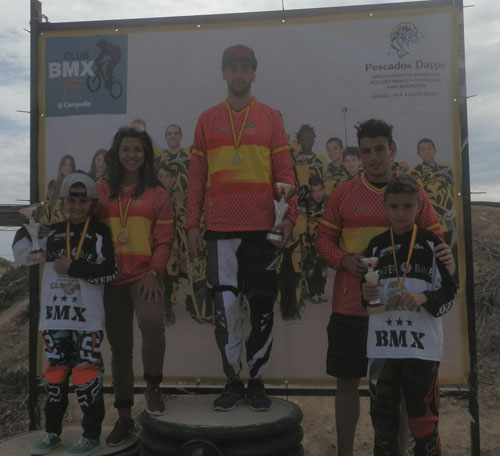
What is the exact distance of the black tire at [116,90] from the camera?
4.18 m

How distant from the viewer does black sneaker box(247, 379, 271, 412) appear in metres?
3.15

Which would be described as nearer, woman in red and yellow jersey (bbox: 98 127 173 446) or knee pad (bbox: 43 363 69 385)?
knee pad (bbox: 43 363 69 385)

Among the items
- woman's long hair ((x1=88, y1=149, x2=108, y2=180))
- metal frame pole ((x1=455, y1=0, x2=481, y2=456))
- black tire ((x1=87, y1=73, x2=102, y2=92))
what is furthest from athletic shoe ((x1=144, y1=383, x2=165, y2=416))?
black tire ((x1=87, y1=73, x2=102, y2=92))

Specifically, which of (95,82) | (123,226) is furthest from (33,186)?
(123,226)

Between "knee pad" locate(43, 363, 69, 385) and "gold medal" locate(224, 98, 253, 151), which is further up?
"gold medal" locate(224, 98, 253, 151)

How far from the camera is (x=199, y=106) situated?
409 centimetres

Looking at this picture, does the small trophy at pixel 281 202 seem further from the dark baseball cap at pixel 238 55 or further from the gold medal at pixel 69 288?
the gold medal at pixel 69 288

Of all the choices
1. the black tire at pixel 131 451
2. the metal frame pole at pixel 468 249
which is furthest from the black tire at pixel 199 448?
the metal frame pole at pixel 468 249

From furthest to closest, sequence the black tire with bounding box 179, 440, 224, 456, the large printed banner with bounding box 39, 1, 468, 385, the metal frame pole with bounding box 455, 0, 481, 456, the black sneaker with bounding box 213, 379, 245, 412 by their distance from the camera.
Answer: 1. the large printed banner with bounding box 39, 1, 468, 385
2. the metal frame pole with bounding box 455, 0, 481, 456
3. the black sneaker with bounding box 213, 379, 245, 412
4. the black tire with bounding box 179, 440, 224, 456

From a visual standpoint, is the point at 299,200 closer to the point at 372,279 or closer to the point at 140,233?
the point at 140,233

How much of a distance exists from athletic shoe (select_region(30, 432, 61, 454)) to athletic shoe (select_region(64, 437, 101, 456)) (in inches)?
6.2

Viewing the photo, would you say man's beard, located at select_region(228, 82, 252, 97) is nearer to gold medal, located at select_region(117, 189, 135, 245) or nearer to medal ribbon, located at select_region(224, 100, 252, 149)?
medal ribbon, located at select_region(224, 100, 252, 149)

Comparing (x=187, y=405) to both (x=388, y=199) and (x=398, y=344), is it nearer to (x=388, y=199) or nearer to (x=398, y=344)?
(x=398, y=344)

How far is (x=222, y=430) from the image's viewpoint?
2.85 meters
